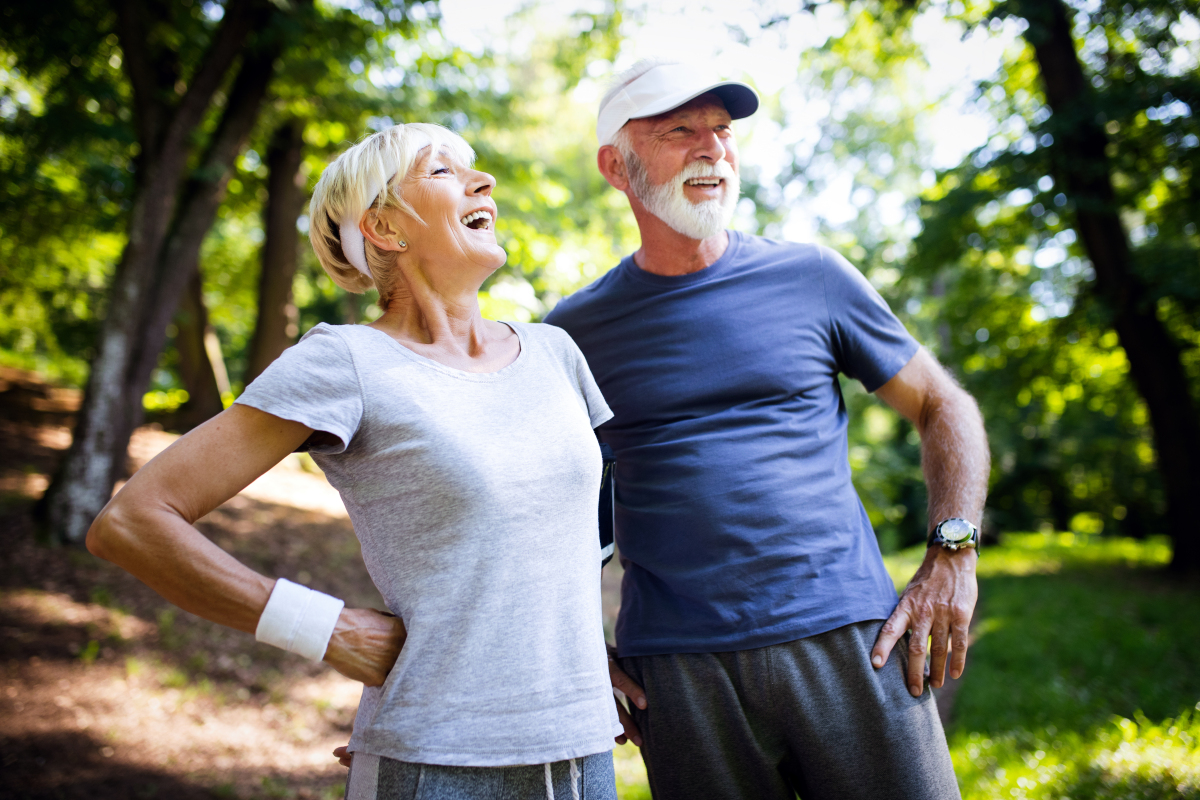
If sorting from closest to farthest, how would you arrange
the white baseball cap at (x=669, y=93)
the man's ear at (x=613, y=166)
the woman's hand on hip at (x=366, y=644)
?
the woman's hand on hip at (x=366, y=644)
the white baseball cap at (x=669, y=93)
the man's ear at (x=613, y=166)

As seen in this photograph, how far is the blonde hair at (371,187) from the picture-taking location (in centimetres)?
180

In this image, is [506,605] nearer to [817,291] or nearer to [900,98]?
[817,291]

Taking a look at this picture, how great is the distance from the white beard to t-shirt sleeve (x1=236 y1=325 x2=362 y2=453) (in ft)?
3.64

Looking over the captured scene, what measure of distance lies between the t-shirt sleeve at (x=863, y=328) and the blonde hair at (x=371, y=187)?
107 cm

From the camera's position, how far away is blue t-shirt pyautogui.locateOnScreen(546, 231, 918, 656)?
196 cm

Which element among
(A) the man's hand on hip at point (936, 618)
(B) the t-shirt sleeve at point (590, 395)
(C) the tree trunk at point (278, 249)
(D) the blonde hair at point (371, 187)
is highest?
(C) the tree trunk at point (278, 249)

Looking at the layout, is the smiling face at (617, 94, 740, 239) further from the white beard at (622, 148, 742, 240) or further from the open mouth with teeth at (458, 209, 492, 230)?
the open mouth with teeth at (458, 209, 492, 230)

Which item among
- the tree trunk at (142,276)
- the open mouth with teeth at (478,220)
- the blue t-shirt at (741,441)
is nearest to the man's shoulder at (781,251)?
the blue t-shirt at (741,441)

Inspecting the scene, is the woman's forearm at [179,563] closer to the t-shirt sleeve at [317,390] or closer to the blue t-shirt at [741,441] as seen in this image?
the t-shirt sleeve at [317,390]

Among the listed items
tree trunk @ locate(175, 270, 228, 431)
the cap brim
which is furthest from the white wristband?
tree trunk @ locate(175, 270, 228, 431)

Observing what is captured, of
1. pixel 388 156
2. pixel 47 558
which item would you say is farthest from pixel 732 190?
pixel 47 558

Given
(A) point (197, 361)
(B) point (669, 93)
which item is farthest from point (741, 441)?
(A) point (197, 361)

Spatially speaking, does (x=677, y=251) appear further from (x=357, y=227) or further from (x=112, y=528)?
(x=112, y=528)

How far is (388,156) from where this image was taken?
1.81 m
